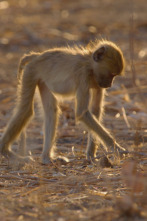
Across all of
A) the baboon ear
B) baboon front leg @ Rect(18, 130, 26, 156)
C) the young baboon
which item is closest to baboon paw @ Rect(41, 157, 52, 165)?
the young baboon

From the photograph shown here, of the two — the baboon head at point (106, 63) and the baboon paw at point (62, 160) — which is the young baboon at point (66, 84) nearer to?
the baboon head at point (106, 63)

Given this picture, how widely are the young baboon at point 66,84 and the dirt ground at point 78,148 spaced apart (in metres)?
0.28

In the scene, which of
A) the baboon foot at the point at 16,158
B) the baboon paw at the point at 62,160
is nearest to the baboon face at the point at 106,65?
the baboon paw at the point at 62,160

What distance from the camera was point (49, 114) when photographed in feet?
22.5

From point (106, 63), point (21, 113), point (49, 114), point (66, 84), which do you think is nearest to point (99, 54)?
point (106, 63)

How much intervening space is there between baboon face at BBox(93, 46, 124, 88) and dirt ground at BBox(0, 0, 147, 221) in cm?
41

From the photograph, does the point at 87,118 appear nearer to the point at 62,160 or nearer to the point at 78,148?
the point at 62,160

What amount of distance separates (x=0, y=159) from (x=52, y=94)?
47.7 inches

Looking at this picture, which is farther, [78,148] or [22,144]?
[78,148]

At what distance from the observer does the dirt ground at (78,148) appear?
12.5ft

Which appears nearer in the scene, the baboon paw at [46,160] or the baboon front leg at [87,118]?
the baboon front leg at [87,118]

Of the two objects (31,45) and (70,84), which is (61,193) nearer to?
(70,84)

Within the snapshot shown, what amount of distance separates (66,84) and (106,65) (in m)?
0.61

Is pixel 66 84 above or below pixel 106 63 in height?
below
